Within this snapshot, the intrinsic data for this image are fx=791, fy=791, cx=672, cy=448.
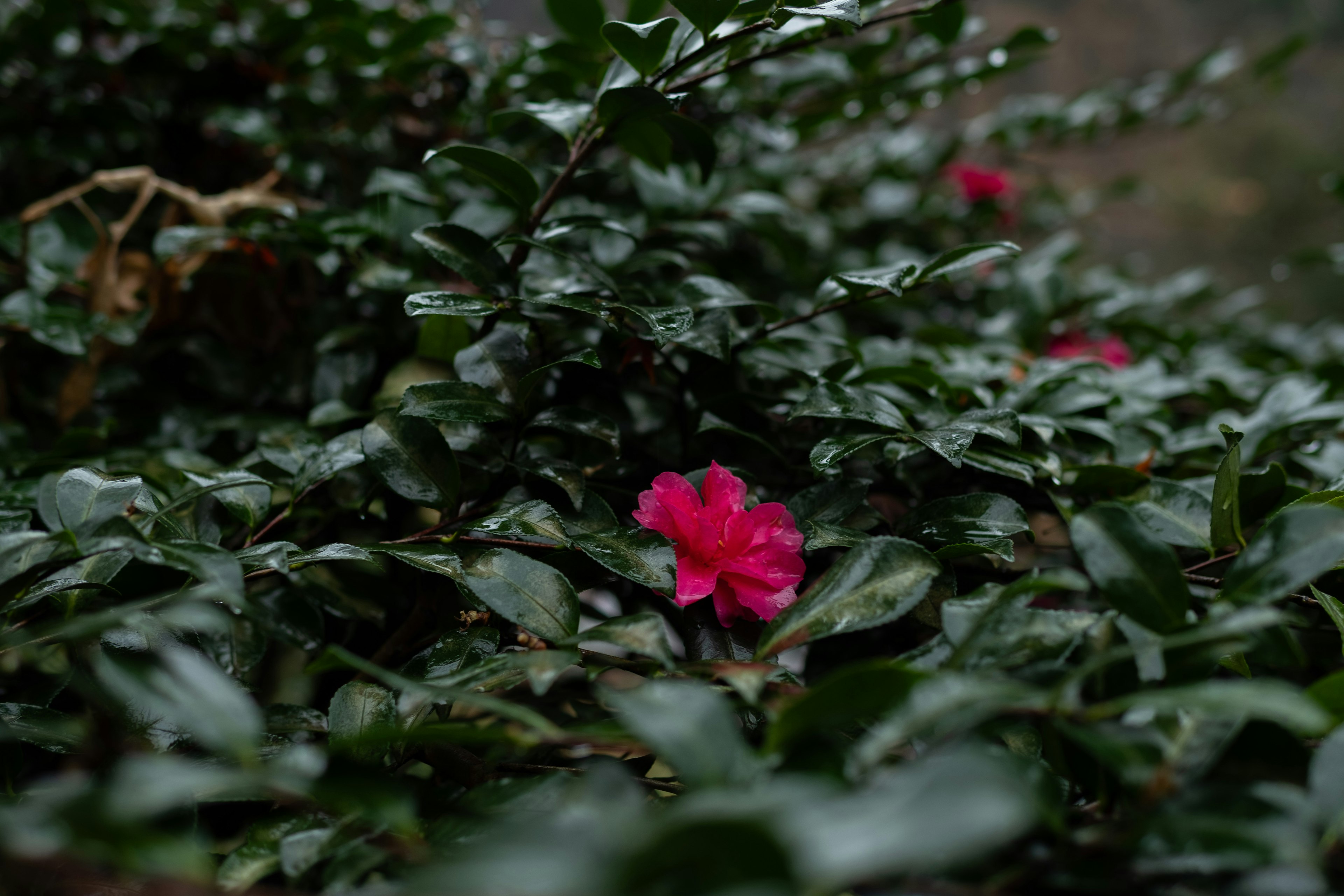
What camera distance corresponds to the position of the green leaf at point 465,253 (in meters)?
0.53

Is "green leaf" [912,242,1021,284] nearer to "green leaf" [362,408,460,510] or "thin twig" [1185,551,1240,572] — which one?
"thin twig" [1185,551,1240,572]

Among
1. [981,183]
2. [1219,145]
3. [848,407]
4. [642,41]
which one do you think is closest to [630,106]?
[642,41]

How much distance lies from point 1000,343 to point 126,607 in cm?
88

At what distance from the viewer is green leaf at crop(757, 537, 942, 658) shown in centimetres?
37

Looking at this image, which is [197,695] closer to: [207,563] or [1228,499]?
[207,563]

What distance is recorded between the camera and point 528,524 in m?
0.45

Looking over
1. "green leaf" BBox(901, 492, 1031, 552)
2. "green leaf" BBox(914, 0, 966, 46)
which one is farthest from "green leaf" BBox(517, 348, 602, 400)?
"green leaf" BBox(914, 0, 966, 46)

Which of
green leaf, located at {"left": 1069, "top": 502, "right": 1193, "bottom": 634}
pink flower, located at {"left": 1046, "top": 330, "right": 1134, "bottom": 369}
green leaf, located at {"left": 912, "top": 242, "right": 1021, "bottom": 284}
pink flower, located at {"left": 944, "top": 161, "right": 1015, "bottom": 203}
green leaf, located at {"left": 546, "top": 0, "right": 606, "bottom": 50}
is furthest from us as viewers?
pink flower, located at {"left": 944, "top": 161, "right": 1015, "bottom": 203}

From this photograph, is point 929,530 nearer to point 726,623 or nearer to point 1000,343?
point 726,623

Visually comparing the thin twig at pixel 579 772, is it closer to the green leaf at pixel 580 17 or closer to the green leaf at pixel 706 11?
the green leaf at pixel 706 11

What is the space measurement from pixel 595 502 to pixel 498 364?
0.40 ft

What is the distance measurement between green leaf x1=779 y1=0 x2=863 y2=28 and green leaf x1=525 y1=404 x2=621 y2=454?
267mm

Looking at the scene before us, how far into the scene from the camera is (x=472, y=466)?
54 cm

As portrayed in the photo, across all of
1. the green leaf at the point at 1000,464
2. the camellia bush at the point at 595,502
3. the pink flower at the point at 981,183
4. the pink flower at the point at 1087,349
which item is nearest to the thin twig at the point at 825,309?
the camellia bush at the point at 595,502
